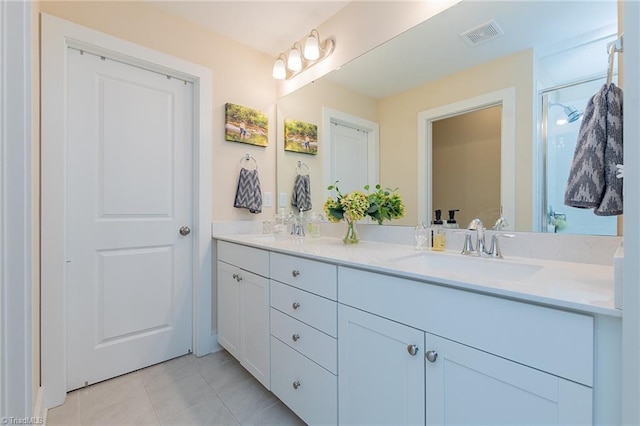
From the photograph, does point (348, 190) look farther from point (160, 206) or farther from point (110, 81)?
point (110, 81)

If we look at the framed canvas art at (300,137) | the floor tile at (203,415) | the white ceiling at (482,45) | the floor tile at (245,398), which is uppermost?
Result: the white ceiling at (482,45)

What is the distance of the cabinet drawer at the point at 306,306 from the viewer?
3.68ft

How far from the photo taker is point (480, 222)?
1.22m

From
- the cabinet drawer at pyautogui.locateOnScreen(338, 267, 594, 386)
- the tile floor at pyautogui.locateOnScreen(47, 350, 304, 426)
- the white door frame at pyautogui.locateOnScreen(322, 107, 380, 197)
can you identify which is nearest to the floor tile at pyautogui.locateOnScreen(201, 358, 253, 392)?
the tile floor at pyautogui.locateOnScreen(47, 350, 304, 426)

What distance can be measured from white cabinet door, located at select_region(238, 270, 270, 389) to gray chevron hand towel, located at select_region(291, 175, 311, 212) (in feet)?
2.54

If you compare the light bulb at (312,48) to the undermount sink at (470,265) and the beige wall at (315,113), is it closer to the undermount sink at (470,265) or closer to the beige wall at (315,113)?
the beige wall at (315,113)

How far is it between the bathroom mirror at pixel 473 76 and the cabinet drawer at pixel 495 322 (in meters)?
0.62

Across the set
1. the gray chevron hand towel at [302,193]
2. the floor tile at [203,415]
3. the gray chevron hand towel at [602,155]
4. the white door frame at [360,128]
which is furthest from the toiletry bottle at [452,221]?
the floor tile at [203,415]

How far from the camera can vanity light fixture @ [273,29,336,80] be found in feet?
6.38

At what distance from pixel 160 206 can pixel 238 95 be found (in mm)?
998

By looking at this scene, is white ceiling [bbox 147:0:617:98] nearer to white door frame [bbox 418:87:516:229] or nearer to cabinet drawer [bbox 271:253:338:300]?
white door frame [bbox 418:87:516:229]

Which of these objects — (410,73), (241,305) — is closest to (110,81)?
(241,305)

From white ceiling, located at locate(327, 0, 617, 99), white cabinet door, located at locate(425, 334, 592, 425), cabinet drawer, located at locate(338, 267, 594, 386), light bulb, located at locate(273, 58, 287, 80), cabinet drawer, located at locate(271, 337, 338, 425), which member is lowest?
cabinet drawer, located at locate(271, 337, 338, 425)

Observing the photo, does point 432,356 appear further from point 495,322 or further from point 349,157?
point 349,157
